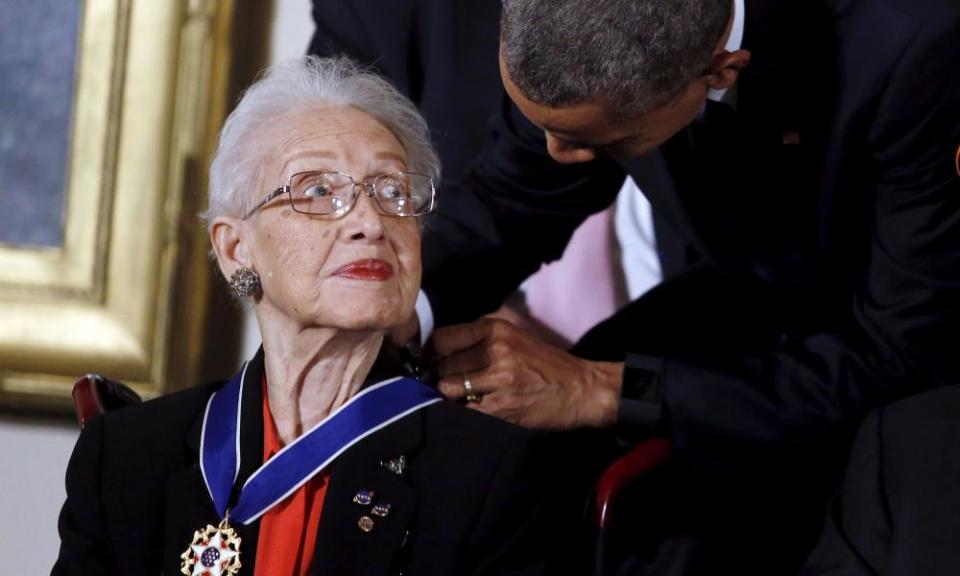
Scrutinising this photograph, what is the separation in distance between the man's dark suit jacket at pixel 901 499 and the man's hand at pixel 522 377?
55 cm

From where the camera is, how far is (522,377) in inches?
95.1

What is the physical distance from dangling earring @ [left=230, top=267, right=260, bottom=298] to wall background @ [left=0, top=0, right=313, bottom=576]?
4.55 ft

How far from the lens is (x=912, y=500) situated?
1.87 m

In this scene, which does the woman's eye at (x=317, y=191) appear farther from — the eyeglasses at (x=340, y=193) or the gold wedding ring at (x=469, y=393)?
the gold wedding ring at (x=469, y=393)

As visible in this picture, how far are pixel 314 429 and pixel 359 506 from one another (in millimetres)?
127

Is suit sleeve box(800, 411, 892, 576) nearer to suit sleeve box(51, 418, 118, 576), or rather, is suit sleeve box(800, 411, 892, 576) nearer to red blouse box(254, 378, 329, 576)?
red blouse box(254, 378, 329, 576)

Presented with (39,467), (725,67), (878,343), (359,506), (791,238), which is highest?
(725,67)

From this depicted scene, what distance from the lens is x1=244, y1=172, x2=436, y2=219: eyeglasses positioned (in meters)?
2.08

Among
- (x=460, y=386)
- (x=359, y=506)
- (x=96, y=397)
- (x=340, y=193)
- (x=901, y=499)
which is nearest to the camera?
(x=901, y=499)

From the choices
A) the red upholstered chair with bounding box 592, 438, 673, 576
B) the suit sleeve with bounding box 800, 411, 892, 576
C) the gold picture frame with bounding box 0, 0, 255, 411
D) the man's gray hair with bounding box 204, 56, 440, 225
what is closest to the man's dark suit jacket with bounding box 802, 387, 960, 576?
the suit sleeve with bounding box 800, 411, 892, 576

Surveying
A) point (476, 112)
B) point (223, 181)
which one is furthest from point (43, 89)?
point (223, 181)

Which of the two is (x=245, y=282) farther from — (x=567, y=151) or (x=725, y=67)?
(x=725, y=67)

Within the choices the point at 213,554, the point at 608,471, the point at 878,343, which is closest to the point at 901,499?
the point at 608,471

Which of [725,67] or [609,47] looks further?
[725,67]
